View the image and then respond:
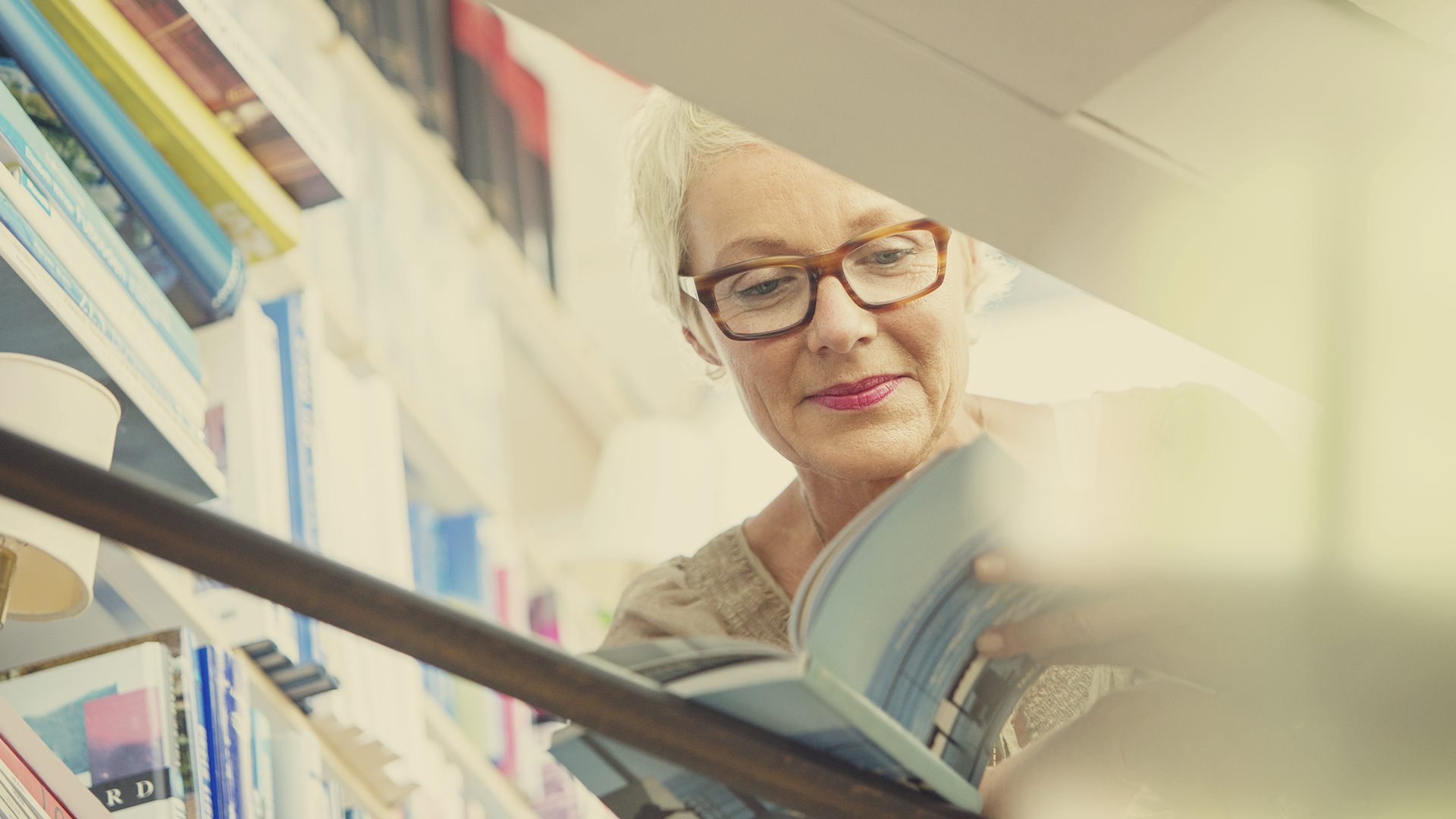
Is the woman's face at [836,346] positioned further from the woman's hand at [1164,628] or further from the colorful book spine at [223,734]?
the colorful book spine at [223,734]

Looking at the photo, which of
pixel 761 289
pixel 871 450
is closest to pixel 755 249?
pixel 761 289

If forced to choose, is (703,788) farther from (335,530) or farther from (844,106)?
(335,530)

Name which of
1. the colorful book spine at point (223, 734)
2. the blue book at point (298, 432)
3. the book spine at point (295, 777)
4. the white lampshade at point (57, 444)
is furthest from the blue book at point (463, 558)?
the white lampshade at point (57, 444)

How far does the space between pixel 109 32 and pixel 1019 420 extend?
709 millimetres

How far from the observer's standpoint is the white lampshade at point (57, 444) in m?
0.58

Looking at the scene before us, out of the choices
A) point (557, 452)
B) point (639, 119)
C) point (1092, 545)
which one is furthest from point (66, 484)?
point (557, 452)

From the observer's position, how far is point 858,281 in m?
0.72

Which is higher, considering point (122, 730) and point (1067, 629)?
point (1067, 629)

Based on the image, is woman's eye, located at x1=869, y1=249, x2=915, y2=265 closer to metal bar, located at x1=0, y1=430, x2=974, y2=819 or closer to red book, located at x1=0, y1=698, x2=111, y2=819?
metal bar, located at x1=0, y1=430, x2=974, y2=819

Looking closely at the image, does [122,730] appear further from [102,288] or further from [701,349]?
[701,349]

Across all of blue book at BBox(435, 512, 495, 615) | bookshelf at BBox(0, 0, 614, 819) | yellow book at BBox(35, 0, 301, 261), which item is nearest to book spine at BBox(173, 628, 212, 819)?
bookshelf at BBox(0, 0, 614, 819)

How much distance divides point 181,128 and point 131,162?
0.06 metres

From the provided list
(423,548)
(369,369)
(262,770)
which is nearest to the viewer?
(262,770)

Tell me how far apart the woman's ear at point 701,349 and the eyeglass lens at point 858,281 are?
0.15m
